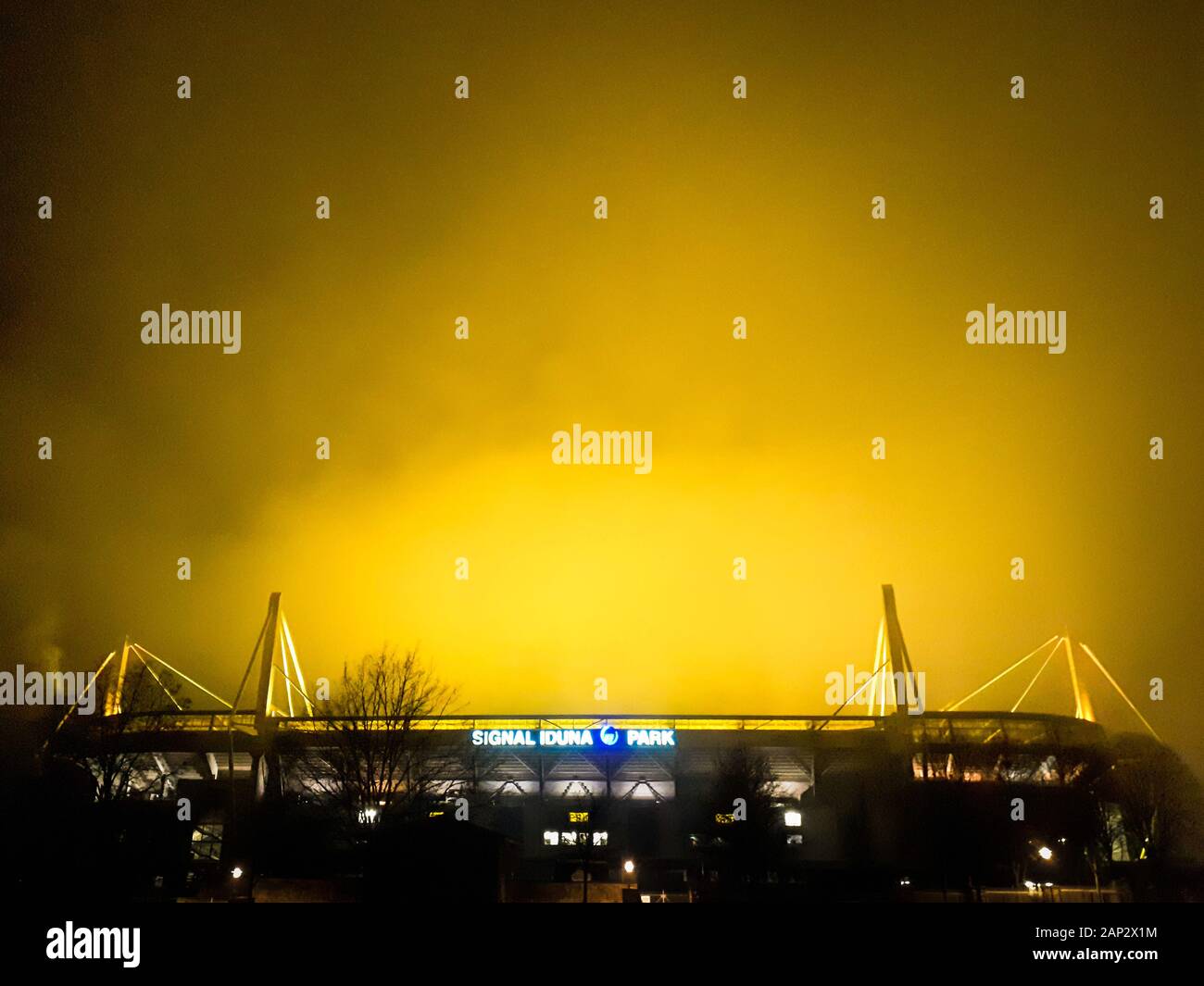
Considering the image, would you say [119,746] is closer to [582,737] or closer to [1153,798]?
[582,737]

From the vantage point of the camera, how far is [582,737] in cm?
8069

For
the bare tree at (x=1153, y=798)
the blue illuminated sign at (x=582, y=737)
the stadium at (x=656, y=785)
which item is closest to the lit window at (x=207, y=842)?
the stadium at (x=656, y=785)

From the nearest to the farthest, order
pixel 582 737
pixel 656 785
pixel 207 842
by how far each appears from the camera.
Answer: pixel 207 842
pixel 582 737
pixel 656 785

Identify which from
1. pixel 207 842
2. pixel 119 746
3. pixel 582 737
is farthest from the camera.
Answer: pixel 582 737

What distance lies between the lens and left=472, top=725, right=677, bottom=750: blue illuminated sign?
79750 millimetres

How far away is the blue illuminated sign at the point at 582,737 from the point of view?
79750 mm

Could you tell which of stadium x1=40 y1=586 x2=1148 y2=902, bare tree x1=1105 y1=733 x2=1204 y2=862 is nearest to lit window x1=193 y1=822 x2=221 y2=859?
stadium x1=40 y1=586 x2=1148 y2=902

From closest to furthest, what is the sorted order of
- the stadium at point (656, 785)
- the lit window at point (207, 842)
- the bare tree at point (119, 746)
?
1. the bare tree at point (119, 746)
2. the stadium at point (656, 785)
3. the lit window at point (207, 842)

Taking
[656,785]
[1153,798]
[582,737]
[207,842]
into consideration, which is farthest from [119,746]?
[1153,798]

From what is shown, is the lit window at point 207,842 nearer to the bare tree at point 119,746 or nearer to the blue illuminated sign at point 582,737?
the bare tree at point 119,746
